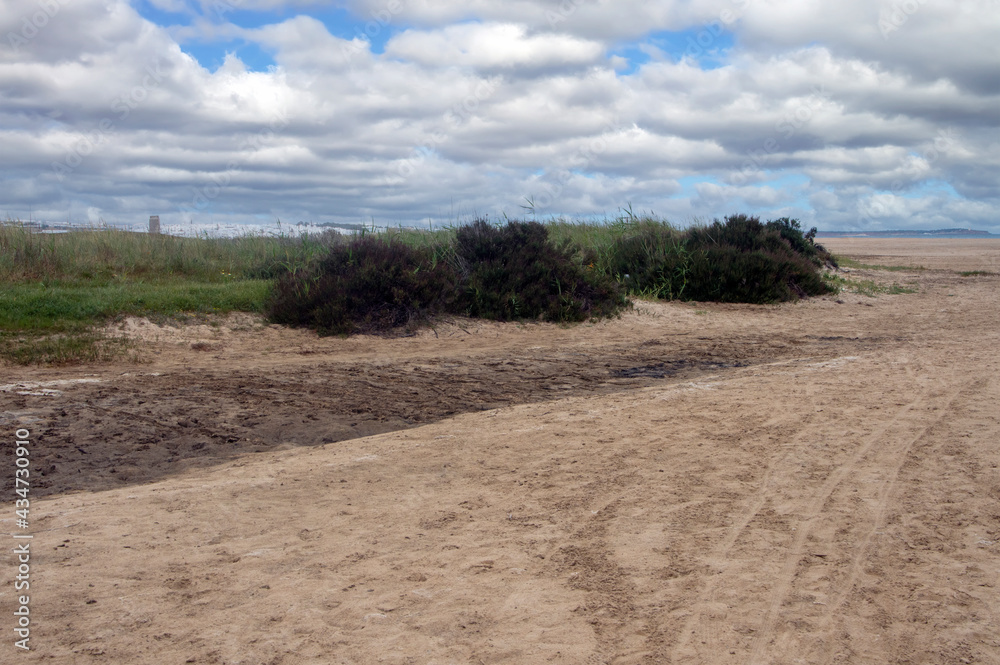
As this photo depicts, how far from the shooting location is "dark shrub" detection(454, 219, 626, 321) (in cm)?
1359

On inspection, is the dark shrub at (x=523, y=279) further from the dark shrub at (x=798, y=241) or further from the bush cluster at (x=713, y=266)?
the dark shrub at (x=798, y=241)

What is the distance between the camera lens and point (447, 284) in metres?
13.3

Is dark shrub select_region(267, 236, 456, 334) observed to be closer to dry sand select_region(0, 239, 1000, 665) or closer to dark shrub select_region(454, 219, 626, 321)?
dark shrub select_region(454, 219, 626, 321)

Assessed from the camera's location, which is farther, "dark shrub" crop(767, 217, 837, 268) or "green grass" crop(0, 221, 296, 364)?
"dark shrub" crop(767, 217, 837, 268)

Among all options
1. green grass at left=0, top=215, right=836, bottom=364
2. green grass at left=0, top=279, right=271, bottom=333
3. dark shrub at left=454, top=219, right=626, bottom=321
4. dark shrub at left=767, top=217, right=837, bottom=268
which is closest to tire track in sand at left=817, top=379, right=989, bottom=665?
dark shrub at left=454, top=219, right=626, bottom=321

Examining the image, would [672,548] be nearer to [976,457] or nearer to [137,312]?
[976,457]

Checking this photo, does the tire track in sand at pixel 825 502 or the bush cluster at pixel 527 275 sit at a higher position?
the bush cluster at pixel 527 275

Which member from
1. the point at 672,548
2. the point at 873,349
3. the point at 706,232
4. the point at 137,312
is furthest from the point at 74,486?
the point at 706,232

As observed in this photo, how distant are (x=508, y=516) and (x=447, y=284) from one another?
9108 millimetres

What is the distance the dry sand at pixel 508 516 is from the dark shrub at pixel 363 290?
2884 mm

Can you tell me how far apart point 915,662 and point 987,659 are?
11.4 inches

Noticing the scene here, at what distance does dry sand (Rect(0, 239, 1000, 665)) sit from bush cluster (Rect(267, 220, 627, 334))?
312 centimetres

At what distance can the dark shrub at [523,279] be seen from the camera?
13.6 m

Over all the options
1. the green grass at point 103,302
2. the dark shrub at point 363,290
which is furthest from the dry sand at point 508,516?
the dark shrub at point 363,290
